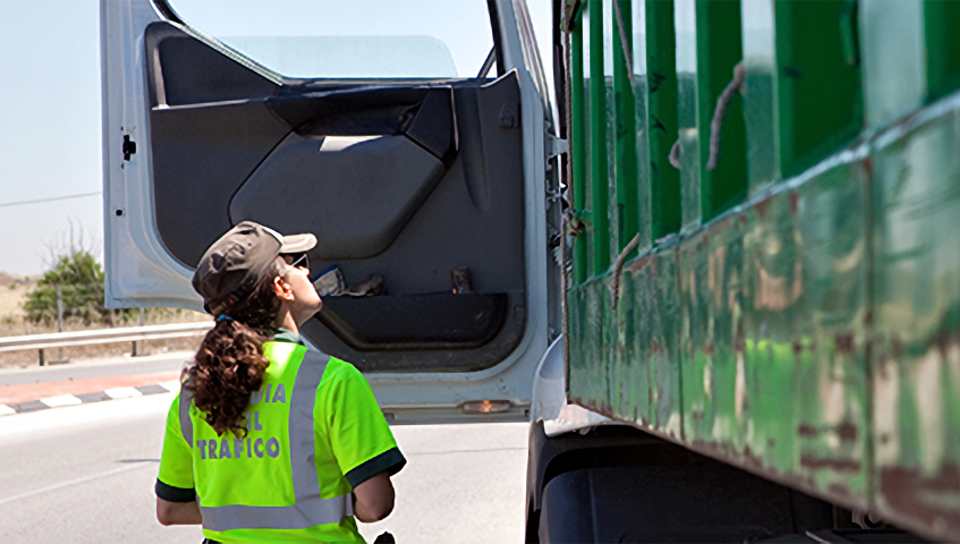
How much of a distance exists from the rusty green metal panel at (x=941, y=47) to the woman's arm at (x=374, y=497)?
1.90 metres

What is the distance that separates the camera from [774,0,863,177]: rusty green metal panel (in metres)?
1.01

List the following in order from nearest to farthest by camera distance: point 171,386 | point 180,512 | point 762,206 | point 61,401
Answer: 1. point 762,206
2. point 180,512
3. point 61,401
4. point 171,386

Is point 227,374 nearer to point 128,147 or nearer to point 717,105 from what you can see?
point 717,105

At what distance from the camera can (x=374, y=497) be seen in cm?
258

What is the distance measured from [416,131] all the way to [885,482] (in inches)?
167

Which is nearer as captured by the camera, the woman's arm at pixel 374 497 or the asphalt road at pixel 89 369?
the woman's arm at pixel 374 497

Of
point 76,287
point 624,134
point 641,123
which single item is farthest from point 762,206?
point 76,287

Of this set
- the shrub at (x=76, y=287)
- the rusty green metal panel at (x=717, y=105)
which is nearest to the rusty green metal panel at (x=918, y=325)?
the rusty green metal panel at (x=717, y=105)

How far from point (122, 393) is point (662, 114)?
1441 cm

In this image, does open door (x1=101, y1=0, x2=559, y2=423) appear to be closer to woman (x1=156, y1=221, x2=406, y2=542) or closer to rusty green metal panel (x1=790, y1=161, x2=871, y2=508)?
woman (x1=156, y1=221, x2=406, y2=542)

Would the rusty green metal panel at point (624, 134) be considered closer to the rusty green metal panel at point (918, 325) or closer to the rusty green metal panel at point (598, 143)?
the rusty green metal panel at point (598, 143)

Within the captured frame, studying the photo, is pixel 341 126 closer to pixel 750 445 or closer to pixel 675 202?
pixel 675 202

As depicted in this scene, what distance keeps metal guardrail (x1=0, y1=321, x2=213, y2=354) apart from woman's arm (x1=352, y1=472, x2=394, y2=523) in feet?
57.5

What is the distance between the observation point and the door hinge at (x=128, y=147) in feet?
16.8
